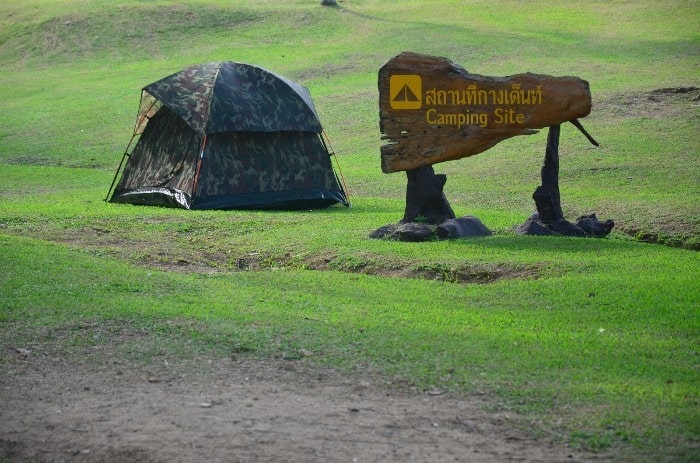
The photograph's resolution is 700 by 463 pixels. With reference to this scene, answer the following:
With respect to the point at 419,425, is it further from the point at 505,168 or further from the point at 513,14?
the point at 513,14

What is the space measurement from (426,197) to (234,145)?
462 cm

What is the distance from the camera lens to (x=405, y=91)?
553 inches

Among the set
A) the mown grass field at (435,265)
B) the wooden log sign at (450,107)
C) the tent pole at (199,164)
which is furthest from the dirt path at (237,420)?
the tent pole at (199,164)

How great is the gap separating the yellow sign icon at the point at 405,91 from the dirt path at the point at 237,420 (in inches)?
257

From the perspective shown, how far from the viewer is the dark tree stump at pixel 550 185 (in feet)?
46.4

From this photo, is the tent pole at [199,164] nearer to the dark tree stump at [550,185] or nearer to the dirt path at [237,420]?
the dark tree stump at [550,185]

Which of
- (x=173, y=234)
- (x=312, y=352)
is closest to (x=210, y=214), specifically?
(x=173, y=234)

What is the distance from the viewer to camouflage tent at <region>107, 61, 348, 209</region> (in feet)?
57.9

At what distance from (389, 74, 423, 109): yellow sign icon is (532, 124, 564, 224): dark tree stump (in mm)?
1806

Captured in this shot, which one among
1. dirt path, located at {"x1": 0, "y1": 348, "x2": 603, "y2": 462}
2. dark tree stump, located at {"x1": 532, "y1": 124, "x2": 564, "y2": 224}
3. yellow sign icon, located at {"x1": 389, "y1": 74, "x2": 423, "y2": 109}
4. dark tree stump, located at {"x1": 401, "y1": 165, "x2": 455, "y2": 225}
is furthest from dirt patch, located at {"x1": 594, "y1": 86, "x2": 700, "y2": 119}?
dirt path, located at {"x1": 0, "y1": 348, "x2": 603, "y2": 462}

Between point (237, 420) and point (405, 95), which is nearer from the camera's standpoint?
point (237, 420)

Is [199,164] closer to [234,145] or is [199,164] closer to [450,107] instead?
[234,145]

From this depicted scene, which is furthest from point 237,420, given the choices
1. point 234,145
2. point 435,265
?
point 234,145

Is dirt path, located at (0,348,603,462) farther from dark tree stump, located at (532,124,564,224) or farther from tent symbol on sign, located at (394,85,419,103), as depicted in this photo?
dark tree stump, located at (532,124,564,224)
